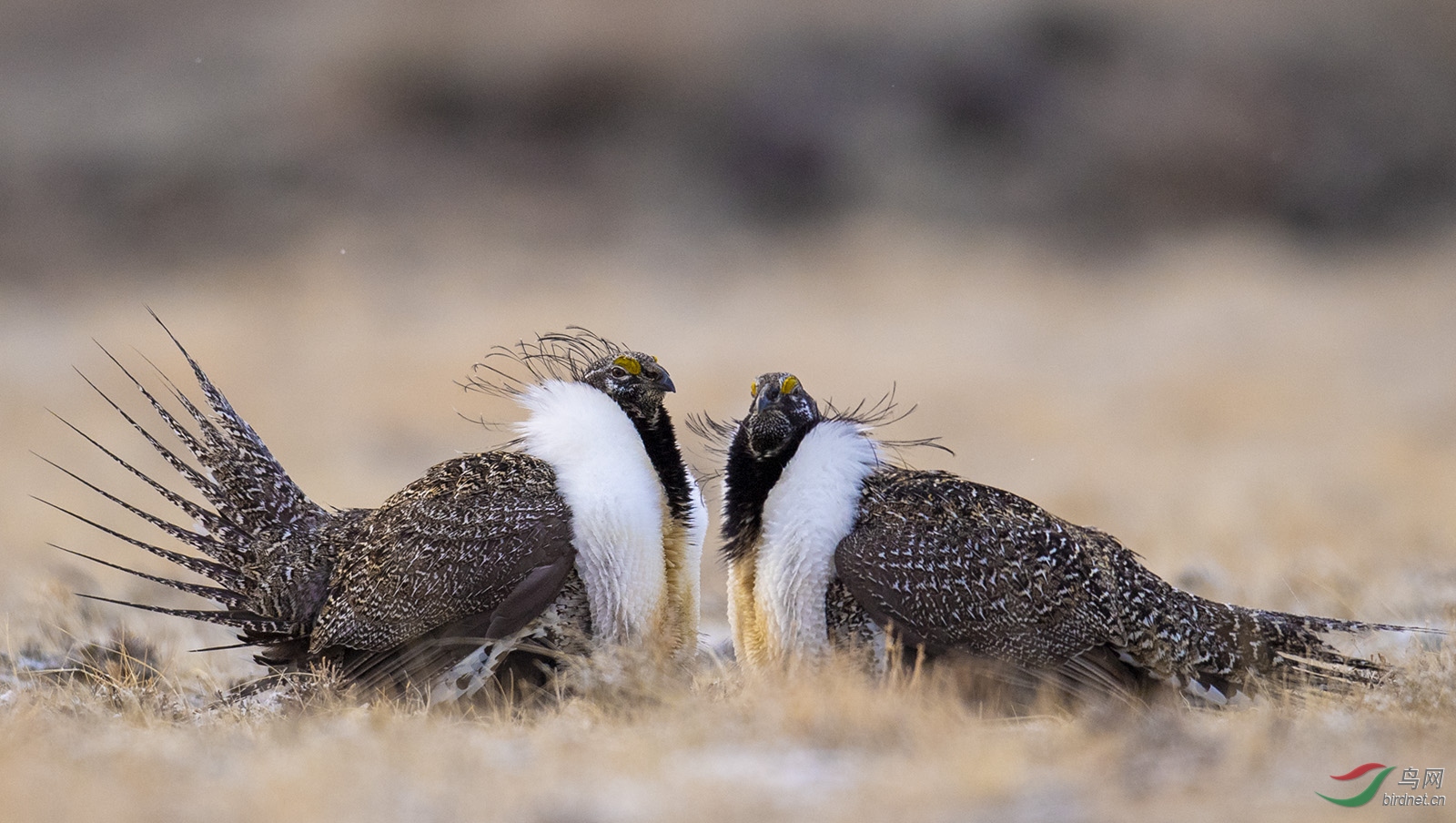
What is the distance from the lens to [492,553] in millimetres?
5121

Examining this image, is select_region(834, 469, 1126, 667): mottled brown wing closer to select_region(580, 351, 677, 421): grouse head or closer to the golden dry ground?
the golden dry ground

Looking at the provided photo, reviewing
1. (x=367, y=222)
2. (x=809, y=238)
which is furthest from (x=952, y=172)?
(x=367, y=222)

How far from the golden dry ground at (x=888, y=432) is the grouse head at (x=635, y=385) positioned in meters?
1.02

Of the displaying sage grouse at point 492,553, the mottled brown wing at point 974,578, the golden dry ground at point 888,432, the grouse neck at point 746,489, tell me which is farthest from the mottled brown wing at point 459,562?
the mottled brown wing at point 974,578

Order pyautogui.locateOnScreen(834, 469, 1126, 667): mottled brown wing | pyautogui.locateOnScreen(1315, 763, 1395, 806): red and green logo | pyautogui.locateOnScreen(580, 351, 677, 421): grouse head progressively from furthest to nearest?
pyautogui.locateOnScreen(580, 351, 677, 421): grouse head
pyautogui.locateOnScreen(834, 469, 1126, 667): mottled brown wing
pyautogui.locateOnScreen(1315, 763, 1395, 806): red and green logo

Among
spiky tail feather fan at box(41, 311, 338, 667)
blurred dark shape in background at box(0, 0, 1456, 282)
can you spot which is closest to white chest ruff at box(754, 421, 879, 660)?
spiky tail feather fan at box(41, 311, 338, 667)

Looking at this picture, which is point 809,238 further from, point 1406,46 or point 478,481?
point 478,481

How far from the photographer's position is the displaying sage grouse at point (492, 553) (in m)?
5.13

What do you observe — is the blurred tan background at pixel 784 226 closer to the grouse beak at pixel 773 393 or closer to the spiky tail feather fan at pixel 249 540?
the spiky tail feather fan at pixel 249 540

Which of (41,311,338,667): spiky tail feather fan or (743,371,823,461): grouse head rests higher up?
(743,371,823,461): grouse head

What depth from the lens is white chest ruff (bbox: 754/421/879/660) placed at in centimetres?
509

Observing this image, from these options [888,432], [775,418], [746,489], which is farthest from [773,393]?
[888,432]

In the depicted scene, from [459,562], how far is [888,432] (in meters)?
9.76

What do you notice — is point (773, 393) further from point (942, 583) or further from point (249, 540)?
point (249, 540)
